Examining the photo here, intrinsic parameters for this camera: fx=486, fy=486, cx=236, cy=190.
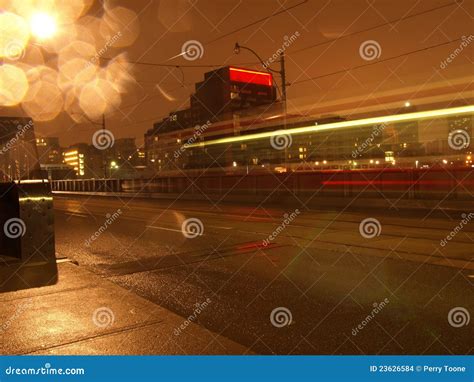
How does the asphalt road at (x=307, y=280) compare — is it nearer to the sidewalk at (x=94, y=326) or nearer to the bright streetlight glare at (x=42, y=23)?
the sidewalk at (x=94, y=326)

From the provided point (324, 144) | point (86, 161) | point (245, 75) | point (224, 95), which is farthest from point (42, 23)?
point (86, 161)

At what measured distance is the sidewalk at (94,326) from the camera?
4344 millimetres

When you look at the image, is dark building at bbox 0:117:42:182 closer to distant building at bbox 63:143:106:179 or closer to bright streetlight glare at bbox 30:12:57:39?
bright streetlight glare at bbox 30:12:57:39

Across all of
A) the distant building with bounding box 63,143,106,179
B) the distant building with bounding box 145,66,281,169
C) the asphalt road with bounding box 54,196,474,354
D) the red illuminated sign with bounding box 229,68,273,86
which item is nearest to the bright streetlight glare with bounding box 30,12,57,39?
the asphalt road with bounding box 54,196,474,354

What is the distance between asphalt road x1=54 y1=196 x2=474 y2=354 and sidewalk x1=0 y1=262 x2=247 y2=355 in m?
0.28

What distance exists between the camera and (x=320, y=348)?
4.32 metres

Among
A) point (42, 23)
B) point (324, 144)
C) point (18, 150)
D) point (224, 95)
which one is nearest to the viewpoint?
point (18, 150)

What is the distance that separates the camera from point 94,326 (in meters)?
4.95

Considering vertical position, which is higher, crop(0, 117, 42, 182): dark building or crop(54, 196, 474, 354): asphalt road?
crop(0, 117, 42, 182): dark building

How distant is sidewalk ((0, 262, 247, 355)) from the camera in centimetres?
434

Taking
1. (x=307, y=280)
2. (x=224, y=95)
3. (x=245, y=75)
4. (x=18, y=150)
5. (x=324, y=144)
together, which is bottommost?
(x=307, y=280)

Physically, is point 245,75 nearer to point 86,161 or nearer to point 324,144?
point 324,144

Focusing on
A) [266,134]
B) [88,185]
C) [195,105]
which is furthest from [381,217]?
[195,105]

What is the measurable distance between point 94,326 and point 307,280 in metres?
3.08
